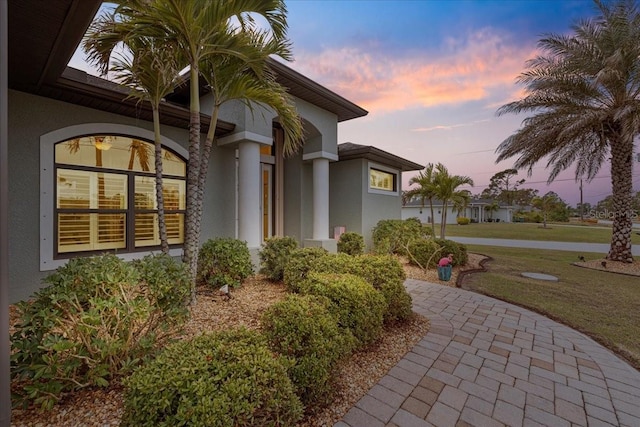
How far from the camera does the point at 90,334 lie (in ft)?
7.66

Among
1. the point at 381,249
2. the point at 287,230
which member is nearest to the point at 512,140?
the point at 381,249

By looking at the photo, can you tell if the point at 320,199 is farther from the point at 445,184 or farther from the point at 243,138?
the point at 445,184

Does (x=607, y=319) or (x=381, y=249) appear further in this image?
(x=381, y=249)

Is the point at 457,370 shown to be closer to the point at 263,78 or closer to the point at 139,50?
the point at 263,78

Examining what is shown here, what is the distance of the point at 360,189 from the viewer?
34.8 ft

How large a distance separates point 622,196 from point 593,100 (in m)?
3.84

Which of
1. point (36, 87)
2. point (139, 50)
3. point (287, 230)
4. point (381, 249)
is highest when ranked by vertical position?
point (139, 50)

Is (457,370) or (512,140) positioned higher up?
(512,140)

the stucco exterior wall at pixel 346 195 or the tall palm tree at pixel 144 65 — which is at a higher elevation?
the tall palm tree at pixel 144 65

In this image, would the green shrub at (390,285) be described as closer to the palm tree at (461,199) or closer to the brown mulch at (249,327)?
the brown mulch at (249,327)

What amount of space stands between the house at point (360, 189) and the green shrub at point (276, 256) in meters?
4.06

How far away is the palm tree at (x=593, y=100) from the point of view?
29.1 feet

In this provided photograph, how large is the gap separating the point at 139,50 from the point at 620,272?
574 inches

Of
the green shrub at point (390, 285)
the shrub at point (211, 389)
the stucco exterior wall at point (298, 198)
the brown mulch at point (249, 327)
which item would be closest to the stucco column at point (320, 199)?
the stucco exterior wall at point (298, 198)
